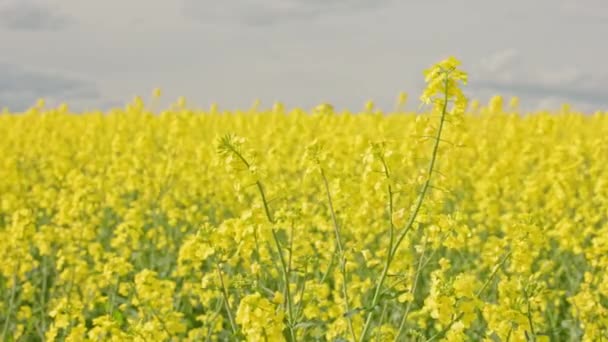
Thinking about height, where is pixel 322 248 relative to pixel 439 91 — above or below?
below

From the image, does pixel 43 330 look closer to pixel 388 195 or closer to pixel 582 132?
pixel 388 195

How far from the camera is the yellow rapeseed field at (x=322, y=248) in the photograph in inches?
123

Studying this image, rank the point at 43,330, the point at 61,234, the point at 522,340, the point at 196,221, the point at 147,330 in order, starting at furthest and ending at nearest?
→ the point at 196,221 < the point at 61,234 < the point at 43,330 < the point at 147,330 < the point at 522,340

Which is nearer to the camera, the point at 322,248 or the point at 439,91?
the point at 439,91

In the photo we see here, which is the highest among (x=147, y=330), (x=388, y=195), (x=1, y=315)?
(x=388, y=195)

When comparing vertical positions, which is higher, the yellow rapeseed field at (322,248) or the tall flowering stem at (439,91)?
the tall flowering stem at (439,91)

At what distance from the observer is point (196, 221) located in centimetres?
706

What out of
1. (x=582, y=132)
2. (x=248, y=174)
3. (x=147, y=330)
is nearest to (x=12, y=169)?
(x=147, y=330)

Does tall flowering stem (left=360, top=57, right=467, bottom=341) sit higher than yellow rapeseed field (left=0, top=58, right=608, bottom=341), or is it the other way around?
tall flowering stem (left=360, top=57, right=467, bottom=341)

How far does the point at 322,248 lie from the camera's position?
14.3 ft

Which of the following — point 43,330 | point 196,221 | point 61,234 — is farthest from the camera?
point 196,221

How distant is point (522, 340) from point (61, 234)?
11.9ft

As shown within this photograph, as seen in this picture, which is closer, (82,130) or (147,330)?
(147,330)

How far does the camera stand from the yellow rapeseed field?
3.11m
